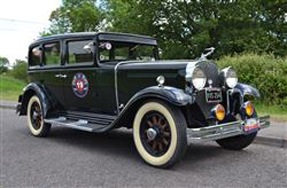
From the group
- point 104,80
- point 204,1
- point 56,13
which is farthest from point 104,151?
point 56,13

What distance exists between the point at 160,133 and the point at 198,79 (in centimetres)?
88

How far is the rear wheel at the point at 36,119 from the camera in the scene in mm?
6223

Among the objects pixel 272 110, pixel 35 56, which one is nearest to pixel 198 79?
pixel 35 56

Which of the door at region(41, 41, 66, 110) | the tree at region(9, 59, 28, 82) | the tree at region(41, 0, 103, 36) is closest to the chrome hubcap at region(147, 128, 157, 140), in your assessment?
the door at region(41, 41, 66, 110)

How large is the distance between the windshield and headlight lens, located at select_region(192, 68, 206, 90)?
175 centimetres

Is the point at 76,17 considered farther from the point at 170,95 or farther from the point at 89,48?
the point at 170,95

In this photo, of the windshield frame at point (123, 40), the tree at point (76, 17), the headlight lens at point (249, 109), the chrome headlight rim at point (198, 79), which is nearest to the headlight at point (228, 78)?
the headlight lens at point (249, 109)

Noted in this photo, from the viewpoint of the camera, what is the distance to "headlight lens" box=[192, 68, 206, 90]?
166 inches

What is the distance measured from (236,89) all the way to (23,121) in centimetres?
627

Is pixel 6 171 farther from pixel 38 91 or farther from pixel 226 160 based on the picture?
pixel 226 160

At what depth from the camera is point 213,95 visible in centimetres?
455

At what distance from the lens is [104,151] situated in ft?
16.7

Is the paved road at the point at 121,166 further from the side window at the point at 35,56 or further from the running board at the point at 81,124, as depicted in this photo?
the side window at the point at 35,56

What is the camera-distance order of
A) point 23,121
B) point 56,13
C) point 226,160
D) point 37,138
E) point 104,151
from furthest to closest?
point 56,13 < point 23,121 < point 37,138 < point 104,151 < point 226,160
